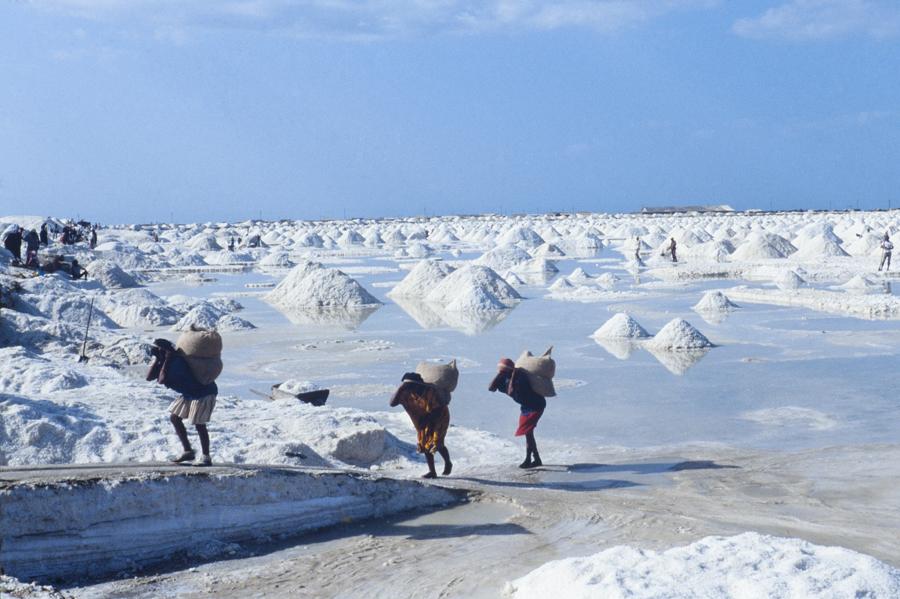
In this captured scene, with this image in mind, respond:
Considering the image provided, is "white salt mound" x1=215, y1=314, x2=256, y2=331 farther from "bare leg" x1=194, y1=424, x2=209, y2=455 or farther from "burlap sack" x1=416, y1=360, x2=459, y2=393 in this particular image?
"bare leg" x1=194, y1=424, x2=209, y2=455

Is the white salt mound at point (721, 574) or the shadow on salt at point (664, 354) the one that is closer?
the white salt mound at point (721, 574)

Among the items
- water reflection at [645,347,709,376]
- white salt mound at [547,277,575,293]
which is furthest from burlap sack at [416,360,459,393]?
white salt mound at [547,277,575,293]

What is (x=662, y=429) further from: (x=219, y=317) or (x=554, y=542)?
(x=219, y=317)

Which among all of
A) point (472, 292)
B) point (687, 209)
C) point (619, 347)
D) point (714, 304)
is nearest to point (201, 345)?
point (619, 347)

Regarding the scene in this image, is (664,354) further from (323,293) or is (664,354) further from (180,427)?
(323,293)

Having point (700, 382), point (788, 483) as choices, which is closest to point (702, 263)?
point (700, 382)

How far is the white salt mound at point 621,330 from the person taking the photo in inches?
422

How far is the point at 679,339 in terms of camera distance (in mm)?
9953

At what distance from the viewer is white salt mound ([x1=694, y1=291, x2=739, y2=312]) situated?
13318 mm

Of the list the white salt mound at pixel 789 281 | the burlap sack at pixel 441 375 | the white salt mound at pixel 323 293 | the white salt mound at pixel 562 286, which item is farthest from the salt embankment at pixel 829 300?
the burlap sack at pixel 441 375

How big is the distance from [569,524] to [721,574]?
1.15 m

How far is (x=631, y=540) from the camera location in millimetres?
4148

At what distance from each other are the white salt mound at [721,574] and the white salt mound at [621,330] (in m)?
7.15

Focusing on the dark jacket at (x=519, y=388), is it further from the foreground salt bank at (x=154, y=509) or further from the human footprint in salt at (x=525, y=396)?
the foreground salt bank at (x=154, y=509)
